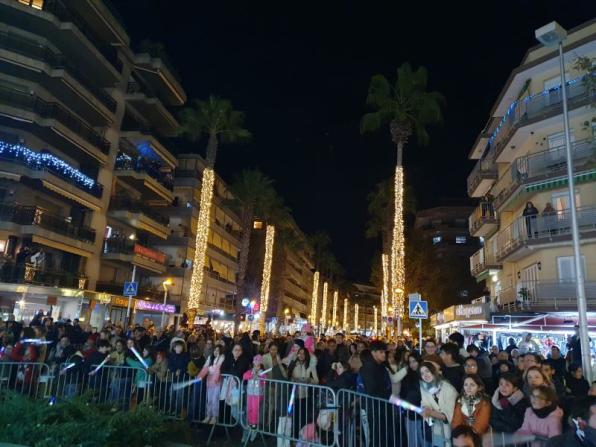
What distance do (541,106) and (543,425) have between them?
884 inches

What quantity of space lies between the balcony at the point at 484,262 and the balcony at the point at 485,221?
1.31 meters

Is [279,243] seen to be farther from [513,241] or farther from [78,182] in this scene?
[513,241]

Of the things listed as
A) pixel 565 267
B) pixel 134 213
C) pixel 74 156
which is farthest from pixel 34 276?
pixel 565 267

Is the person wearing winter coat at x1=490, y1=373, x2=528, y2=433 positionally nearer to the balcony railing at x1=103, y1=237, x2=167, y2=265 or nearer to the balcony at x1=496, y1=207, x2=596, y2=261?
the balcony at x1=496, y1=207, x2=596, y2=261

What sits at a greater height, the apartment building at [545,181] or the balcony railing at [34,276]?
the apartment building at [545,181]

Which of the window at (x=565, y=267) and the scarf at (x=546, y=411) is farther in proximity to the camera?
the window at (x=565, y=267)

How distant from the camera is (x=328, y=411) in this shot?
7.60 m

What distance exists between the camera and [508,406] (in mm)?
5977

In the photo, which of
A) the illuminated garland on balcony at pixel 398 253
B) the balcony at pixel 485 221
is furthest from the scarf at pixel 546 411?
the balcony at pixel 485 221

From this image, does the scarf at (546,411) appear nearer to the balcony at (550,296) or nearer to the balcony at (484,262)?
the balcony at (550,296)

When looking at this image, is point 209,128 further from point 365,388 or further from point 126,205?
point 365,388

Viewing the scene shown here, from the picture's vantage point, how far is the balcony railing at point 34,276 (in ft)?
81.9

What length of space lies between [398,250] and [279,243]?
39.4m

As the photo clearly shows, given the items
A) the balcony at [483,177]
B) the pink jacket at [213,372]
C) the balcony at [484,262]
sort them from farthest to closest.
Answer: the balcony at [483,177]
the balcony at [484,262]
the pink jacket at [213,372]
